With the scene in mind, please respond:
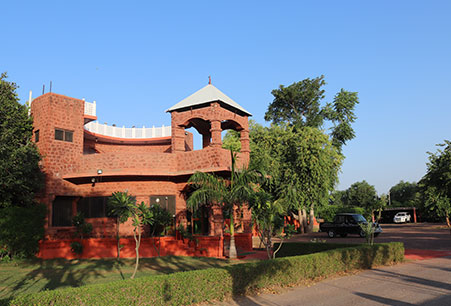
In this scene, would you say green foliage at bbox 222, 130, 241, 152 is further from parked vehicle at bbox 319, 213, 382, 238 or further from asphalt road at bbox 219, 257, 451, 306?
asphalt road at bbox 219, 257, 451, 306

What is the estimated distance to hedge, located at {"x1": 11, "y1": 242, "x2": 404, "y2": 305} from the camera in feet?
21.6

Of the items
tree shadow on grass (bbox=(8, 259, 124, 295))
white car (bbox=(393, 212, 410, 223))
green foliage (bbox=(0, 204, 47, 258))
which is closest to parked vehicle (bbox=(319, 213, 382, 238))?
tree shadow on grass (bbox=(8, 259, 124, 295))

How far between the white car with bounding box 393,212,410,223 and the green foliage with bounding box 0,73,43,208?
4814 centimetres

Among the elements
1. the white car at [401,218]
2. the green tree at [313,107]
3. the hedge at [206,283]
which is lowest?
the white car at [401,218]

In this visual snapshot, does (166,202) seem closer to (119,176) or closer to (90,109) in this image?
(119,176)

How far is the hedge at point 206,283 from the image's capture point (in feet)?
21.6

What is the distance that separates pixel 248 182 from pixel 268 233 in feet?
12.0

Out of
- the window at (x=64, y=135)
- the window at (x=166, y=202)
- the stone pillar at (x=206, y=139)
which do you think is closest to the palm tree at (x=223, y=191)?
the window at (x=166, y=202)

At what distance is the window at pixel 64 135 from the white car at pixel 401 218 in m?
46.9

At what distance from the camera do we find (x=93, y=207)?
17.9 meters

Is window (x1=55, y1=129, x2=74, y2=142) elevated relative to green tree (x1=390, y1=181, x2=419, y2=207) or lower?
elevated

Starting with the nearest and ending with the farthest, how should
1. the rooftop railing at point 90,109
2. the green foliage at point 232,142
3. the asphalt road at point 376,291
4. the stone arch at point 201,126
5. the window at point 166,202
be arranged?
the asphalt road at point 376,291 → the window at point 166,202 → the stone arch at point 201,126 → the rooftop railing at point 90,109 → the green foliage at point 232,142

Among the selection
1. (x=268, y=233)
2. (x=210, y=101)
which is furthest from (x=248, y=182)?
(x=210, y=101)

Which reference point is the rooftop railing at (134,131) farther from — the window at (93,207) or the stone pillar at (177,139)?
the window at (93,207)
